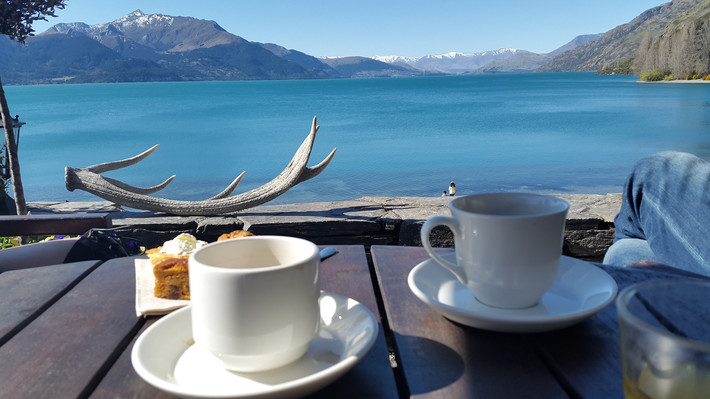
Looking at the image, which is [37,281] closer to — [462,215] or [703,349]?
[462,215]

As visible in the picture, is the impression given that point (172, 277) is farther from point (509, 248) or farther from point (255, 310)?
point (509, 248)

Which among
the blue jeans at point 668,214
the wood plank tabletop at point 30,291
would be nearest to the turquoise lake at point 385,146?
the blue jeans at point 668,214

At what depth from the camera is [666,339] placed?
0.39 m

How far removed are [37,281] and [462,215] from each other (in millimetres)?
919

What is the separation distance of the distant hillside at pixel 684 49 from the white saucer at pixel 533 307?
6041cm

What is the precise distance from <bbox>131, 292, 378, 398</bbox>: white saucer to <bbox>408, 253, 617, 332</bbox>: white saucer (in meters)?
0.15

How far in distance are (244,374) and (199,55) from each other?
143 meters

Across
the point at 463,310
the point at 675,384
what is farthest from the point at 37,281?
the point at 675,384

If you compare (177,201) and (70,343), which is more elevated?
(70,343)

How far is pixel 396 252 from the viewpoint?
1317 mm

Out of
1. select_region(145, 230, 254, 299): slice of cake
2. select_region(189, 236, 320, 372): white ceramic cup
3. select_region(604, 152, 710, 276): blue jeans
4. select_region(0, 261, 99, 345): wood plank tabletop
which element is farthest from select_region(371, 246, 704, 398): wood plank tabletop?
select_region(604, 152, 710, 276): blue jeans

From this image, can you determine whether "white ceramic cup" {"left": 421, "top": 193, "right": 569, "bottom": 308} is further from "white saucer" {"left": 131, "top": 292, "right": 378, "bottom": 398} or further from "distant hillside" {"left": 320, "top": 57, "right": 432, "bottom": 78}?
"distant hillside" {"left": 320, "top": 57, "right": 432, "bottom": 78}

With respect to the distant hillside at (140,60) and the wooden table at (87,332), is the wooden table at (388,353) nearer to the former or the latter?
the wooden table at (87,332)

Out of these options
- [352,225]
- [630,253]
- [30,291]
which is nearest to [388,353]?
[30,291]
